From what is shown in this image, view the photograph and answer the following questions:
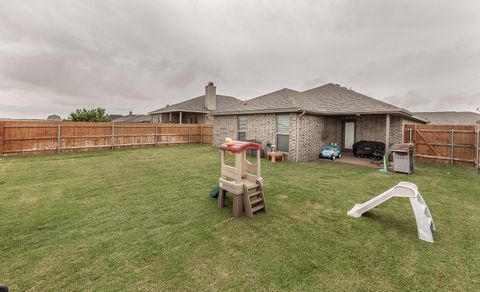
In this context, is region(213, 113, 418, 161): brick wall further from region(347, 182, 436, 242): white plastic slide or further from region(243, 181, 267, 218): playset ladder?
region(243, 181, 267, 218): playset ladder

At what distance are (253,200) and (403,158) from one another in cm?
758

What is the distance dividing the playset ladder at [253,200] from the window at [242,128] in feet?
30.0

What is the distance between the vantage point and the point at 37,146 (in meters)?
12.5

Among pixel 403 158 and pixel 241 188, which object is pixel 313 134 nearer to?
pixel 403 158

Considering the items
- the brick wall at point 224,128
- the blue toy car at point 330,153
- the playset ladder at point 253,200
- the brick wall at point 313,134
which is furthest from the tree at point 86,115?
the playset ladder at point 253,200

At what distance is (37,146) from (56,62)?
256 inches

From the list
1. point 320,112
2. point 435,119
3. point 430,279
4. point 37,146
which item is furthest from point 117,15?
point 435,119

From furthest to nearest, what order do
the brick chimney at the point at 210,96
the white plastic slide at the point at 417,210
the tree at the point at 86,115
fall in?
1. the brick chimney at the point at 210,96
2. the tree at the point at 86,115
3. the white plastic slide at the point at 417,210

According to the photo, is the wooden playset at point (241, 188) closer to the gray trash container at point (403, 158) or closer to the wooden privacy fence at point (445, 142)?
the gray trash container at point (403, 158)

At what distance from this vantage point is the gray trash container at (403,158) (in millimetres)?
8484

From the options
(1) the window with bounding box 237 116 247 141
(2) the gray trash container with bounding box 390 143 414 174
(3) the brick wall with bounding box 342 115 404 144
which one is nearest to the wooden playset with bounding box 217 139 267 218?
(2) the gray trash container with bounding box 390 143 414 174

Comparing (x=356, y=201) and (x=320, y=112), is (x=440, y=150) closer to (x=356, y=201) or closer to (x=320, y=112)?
(x=320, y=112)

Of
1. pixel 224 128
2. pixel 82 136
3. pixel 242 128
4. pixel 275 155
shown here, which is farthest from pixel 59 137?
pixel 275 155

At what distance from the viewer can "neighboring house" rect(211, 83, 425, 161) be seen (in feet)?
36.2
